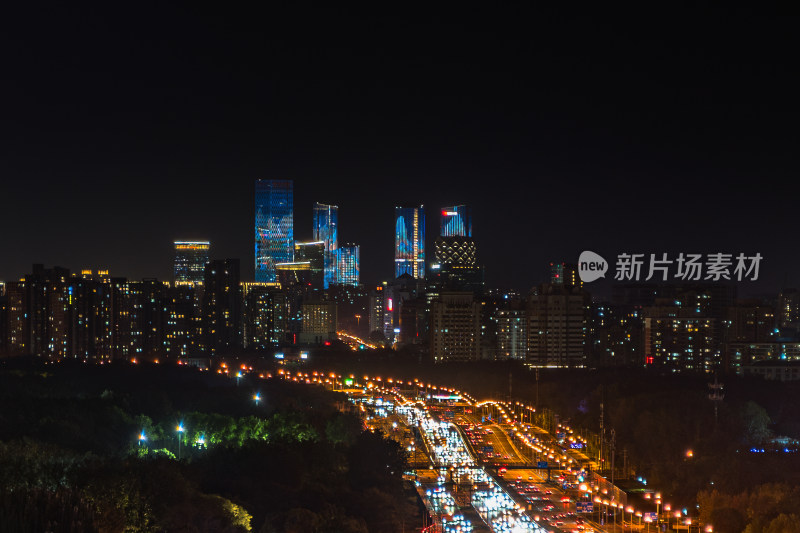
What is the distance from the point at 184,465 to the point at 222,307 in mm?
33153

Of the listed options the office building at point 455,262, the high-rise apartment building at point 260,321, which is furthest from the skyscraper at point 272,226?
the high-rise apartment building at point 260,321

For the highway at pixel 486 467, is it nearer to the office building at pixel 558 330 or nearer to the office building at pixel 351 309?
the office building at pixel 558 330

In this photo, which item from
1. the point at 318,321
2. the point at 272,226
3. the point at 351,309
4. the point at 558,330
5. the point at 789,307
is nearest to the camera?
the point at 558,330

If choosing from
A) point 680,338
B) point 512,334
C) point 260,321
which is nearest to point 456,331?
point 512,334

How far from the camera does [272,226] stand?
261 ft

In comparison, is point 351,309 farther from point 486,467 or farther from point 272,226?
point 486,467

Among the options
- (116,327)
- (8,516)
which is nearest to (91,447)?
(8,516)

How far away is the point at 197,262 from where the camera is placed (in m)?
74.2

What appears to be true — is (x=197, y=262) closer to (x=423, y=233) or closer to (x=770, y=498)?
(x=423, y=233)

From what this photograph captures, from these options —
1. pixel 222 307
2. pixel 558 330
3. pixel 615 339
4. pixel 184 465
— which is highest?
pixel 222 307

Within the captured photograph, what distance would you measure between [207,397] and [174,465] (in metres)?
12.9

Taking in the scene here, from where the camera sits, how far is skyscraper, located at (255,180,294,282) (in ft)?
260

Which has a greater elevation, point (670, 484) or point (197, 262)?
point (197, 262)

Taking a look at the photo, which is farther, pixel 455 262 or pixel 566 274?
pixel 455 262
